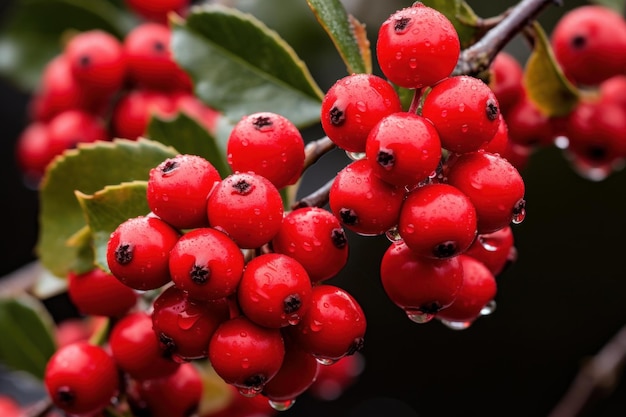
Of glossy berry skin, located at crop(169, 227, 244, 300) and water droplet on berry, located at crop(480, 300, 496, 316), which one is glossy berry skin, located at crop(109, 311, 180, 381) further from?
water droplet on berry, located at crop(480, 300, 496, 316)

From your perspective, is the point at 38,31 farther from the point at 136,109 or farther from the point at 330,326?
the point at 330,326

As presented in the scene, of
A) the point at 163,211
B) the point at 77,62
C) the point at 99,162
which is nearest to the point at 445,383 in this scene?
the point at 77,62

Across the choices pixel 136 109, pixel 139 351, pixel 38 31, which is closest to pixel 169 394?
pixel 139 351

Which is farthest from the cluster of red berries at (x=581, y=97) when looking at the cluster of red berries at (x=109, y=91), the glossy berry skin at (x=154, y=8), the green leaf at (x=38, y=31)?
the green leaf at (x=38, y=31)

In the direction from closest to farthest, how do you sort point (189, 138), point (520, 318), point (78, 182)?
point (78, 182)
point (189, 138)
point (520, 318)

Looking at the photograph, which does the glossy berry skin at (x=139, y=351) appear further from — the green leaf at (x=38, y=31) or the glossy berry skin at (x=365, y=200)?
the green leaf at (x=38, y=31)

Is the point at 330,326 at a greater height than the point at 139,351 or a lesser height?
greater

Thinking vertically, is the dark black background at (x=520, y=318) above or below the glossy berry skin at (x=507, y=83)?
below
